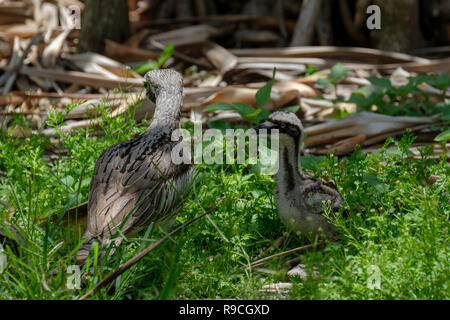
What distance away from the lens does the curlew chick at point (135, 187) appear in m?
3.83

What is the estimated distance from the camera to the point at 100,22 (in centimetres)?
871

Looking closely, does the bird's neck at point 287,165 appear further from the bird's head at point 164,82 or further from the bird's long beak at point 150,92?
the bird's long beak at point 150,92

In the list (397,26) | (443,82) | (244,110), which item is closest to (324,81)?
(443,82)

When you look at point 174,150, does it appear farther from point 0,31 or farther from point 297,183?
point 0,31

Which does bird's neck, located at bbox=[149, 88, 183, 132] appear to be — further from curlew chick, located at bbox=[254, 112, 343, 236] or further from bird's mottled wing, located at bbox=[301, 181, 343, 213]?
bird's mottled wing, located at bbox=[301, 181, 343, 213]

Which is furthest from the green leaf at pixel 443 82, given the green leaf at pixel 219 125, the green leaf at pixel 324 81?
the green leaf at pixel 219 125

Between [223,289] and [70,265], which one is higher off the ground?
[70,265]

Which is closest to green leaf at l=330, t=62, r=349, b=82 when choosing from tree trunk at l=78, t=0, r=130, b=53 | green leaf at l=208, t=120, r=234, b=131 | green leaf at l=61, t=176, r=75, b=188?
green leaf at l=208, t=120, r=234, b=131

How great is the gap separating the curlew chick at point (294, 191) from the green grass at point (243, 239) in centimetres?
14

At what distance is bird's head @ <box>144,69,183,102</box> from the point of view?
5047 millimetres

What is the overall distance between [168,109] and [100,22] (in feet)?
14.3
